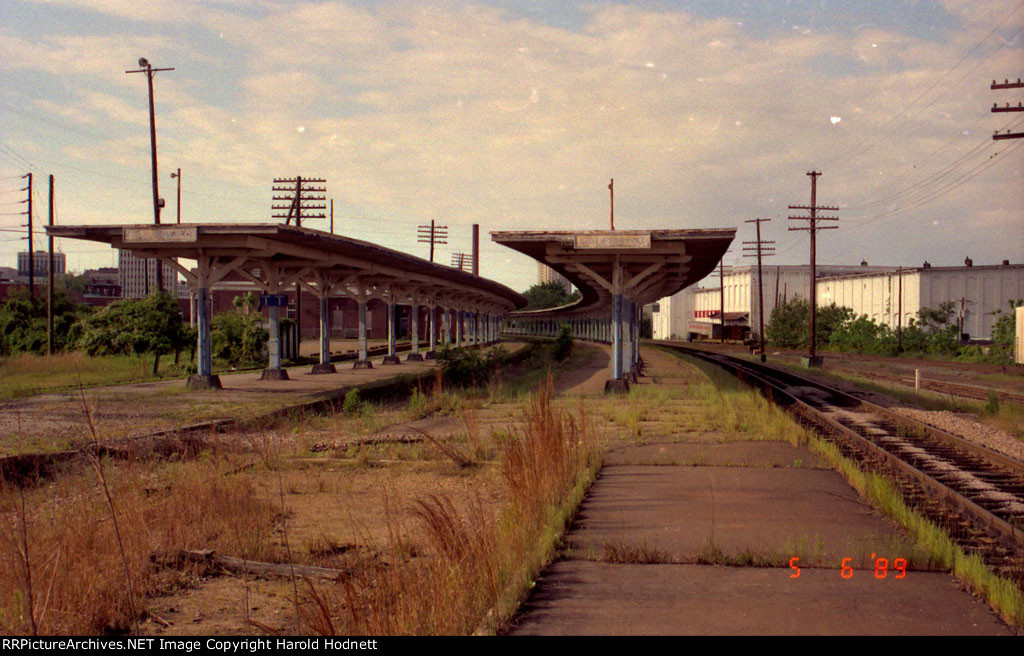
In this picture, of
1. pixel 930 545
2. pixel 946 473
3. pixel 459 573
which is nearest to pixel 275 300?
pixel 946 473

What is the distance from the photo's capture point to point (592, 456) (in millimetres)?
9836

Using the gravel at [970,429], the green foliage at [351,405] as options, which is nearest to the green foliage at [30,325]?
the green foliage at [351,405]

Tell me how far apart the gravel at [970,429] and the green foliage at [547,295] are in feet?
421

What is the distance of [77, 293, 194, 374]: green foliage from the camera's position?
28594mm

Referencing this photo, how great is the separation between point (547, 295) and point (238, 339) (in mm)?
129687

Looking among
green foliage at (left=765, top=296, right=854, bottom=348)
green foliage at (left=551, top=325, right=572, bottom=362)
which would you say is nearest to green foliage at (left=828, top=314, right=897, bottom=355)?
green foliage at (left=765, top=296, right=854, bottom=348)

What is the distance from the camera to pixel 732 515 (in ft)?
23.0

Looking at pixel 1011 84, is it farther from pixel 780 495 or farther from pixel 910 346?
pixel 910 346

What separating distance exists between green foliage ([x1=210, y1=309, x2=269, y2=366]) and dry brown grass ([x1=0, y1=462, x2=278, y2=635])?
26.2 meters

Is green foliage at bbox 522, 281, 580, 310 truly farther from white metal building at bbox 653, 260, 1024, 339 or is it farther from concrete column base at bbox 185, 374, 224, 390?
concrete column base at bbox 185, 374, 224, 390

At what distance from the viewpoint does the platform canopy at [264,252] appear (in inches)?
790

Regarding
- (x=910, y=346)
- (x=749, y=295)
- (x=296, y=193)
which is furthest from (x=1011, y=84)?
(x=749, y=295)
